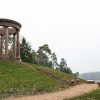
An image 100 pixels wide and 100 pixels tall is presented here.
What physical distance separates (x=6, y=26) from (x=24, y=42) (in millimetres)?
26946

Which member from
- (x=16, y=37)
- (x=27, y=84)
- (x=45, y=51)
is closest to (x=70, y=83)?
(x=27, y=84)

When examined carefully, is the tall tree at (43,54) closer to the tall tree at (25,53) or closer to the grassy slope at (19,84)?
the tall tree at (25,53)

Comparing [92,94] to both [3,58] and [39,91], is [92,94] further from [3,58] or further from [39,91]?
[3,58]

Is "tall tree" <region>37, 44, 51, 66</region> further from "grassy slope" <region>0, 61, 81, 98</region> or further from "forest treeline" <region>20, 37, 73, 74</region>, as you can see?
"grassy slope" <region>0, 61, 81, 98</region>

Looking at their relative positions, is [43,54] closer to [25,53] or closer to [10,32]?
[25,53]

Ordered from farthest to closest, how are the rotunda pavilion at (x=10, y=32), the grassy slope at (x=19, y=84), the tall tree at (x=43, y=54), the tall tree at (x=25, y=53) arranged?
the tall tree at (x=43, y=54) → the tall tree at (x=25, y=53) → the rotunda pavilion at (x=10, y=32) → the grassy slope at (x=19, y=84)

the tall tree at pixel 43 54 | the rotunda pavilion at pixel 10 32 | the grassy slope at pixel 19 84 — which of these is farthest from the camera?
the tall tree at pixel 43 54

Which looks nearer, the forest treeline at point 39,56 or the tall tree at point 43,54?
the forest treeline at point 39,56

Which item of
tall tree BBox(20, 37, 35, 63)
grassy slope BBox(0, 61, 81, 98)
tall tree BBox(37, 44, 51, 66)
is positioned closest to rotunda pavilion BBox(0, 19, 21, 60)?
grassy slope BBox(0, 61, 81, 98)

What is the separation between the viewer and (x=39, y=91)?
22.8 m

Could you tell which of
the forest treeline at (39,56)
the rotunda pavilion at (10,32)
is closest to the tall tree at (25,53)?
the forest treeline at (39,56)

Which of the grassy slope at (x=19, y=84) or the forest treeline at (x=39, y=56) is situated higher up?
the forest treeline at (x=39, y=56)

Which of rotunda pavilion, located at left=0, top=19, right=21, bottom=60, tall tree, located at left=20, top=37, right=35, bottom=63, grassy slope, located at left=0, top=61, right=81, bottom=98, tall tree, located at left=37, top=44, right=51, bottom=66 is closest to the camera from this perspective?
grassy slope, located at left=0, top=61, right=81, bottom=98

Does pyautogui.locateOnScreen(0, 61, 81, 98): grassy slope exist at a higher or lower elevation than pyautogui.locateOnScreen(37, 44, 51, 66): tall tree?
lower
